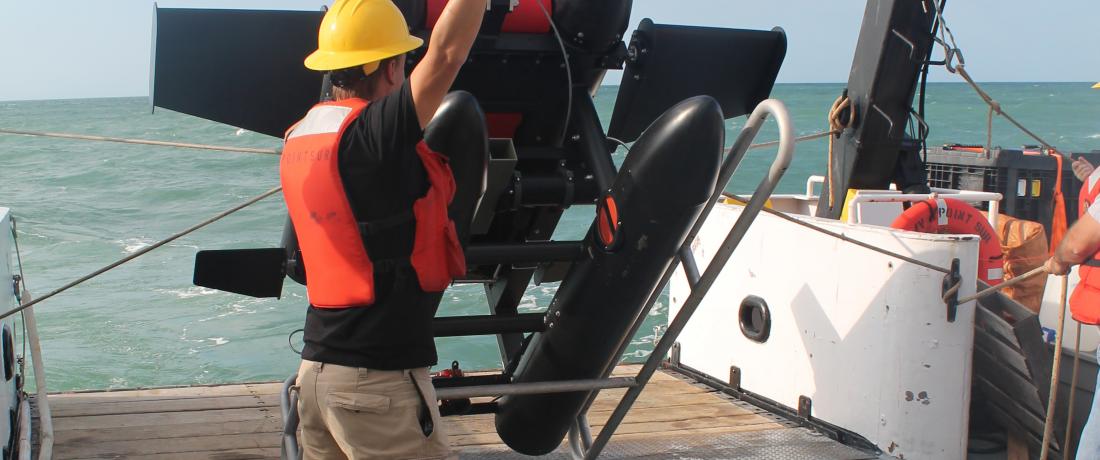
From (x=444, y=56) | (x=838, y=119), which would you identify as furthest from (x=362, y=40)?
(x=838, y=119)

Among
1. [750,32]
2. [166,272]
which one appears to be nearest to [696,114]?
[750,32]

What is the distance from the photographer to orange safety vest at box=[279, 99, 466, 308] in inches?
95.9

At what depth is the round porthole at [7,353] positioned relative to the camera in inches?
154

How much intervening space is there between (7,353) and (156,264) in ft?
42.4

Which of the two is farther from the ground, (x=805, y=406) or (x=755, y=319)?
(x=755, y=319)

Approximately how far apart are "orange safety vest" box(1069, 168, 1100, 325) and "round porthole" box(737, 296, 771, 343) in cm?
132

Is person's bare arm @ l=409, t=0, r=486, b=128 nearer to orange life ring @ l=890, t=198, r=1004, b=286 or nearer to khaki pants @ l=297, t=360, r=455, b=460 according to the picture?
khaki pants @ l=297, t=360, r=455, b=460

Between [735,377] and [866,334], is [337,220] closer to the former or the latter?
[866,334]

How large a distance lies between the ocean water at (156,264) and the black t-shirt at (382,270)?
835cm

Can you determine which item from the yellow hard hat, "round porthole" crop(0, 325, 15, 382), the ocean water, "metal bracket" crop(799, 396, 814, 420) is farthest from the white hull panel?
the ocean water

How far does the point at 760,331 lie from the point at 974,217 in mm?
1429

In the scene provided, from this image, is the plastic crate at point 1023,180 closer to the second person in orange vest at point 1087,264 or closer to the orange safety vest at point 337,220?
the second person in orange vest at point 1087,264

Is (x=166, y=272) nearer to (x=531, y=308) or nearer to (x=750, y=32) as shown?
(x=531, y=308)

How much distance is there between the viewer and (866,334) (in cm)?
425
